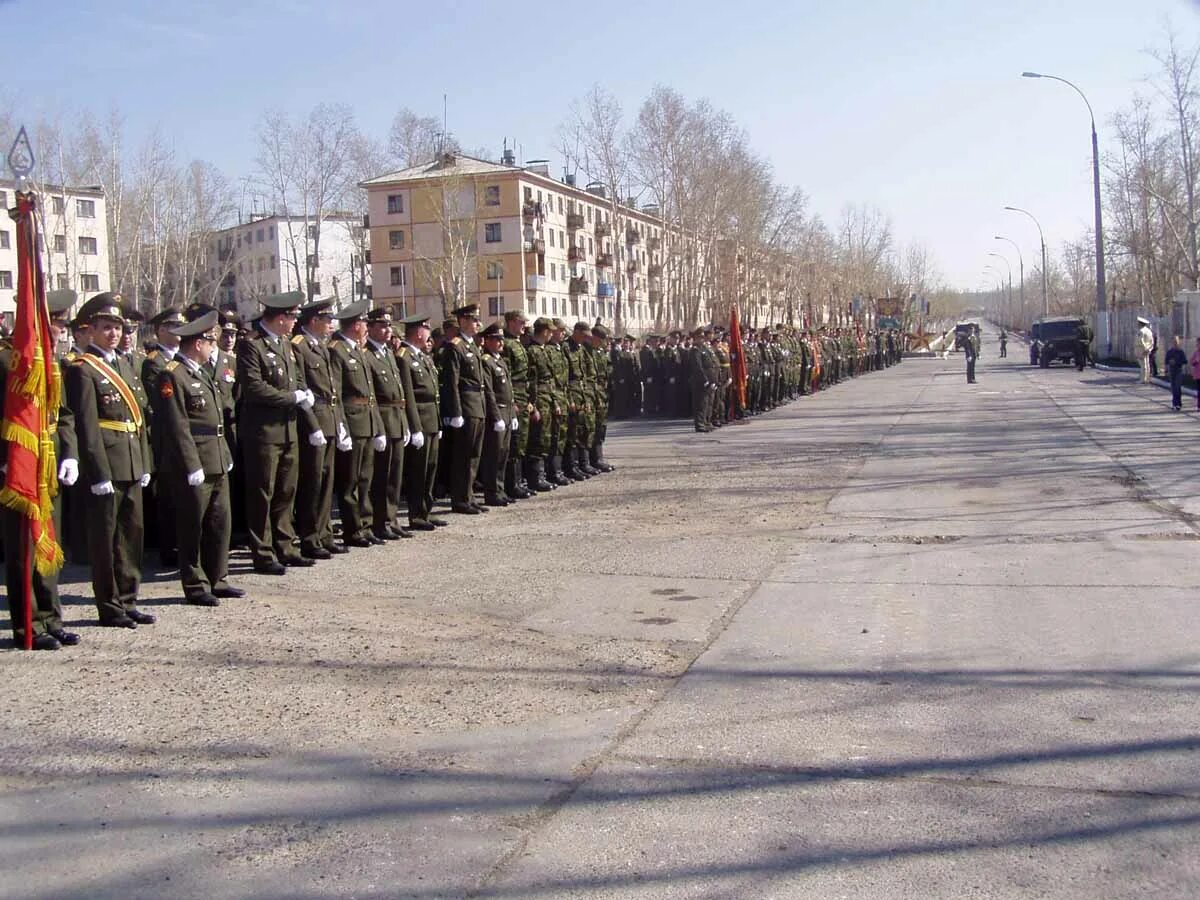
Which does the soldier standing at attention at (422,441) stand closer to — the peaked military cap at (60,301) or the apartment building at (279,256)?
the peaked military cap at (60,301)

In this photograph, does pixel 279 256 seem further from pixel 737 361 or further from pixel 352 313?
pixel 352 313

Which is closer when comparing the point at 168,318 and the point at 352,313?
the point at 168,318

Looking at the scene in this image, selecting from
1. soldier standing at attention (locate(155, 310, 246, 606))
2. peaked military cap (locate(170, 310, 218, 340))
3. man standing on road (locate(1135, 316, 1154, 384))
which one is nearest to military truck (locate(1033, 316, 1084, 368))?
man standing on road (locate(1135, 316, 1154, 384))

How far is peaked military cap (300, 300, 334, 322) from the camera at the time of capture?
998cm

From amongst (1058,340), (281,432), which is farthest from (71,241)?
(281,432)

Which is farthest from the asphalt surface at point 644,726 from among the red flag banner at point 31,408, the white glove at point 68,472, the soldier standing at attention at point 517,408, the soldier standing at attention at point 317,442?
the soldier standing at attention at point 517,408

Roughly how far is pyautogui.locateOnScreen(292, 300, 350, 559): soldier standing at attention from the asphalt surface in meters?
0.35

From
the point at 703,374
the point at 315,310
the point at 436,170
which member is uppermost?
the point at 436,170

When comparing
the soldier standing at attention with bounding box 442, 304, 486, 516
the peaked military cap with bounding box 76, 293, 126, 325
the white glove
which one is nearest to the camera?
the white glove

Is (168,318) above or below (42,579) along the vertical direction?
above

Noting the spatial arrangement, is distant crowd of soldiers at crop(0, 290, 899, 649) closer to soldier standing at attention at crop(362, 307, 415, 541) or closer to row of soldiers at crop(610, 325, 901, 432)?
soldier standing at attention at crop(362, 307, 415, 541)

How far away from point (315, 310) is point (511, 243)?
69.9 m

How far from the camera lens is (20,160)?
704 centimetres

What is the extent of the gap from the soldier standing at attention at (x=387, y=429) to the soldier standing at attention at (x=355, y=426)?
121mm
